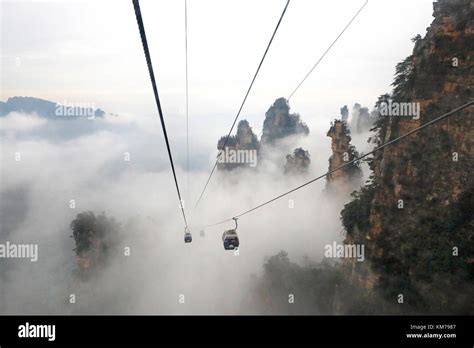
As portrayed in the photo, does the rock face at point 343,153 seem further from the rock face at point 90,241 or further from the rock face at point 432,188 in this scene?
the rock face at point 90,241

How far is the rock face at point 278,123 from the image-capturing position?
110m

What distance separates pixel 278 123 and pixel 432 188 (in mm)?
88370

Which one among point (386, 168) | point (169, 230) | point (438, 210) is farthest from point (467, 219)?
point (169, 230)

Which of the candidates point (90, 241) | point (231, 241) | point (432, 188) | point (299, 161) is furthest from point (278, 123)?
point (231, 241)

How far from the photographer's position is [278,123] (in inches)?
4363

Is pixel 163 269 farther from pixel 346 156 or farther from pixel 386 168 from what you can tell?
pixel 386 168

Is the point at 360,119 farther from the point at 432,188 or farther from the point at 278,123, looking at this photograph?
the point at 432,188

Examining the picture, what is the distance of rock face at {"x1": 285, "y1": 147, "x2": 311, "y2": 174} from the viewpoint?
86250 mm

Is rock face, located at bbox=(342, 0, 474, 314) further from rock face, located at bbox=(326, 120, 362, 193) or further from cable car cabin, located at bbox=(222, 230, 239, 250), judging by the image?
rock face, located at bbox=(326, 120, 362, 193)

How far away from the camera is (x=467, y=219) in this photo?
22.3m

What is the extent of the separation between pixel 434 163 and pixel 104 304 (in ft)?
267

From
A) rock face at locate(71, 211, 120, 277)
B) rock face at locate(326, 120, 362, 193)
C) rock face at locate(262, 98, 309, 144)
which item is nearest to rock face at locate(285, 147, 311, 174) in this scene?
rock face at locate(262, 98, 309, 144)
